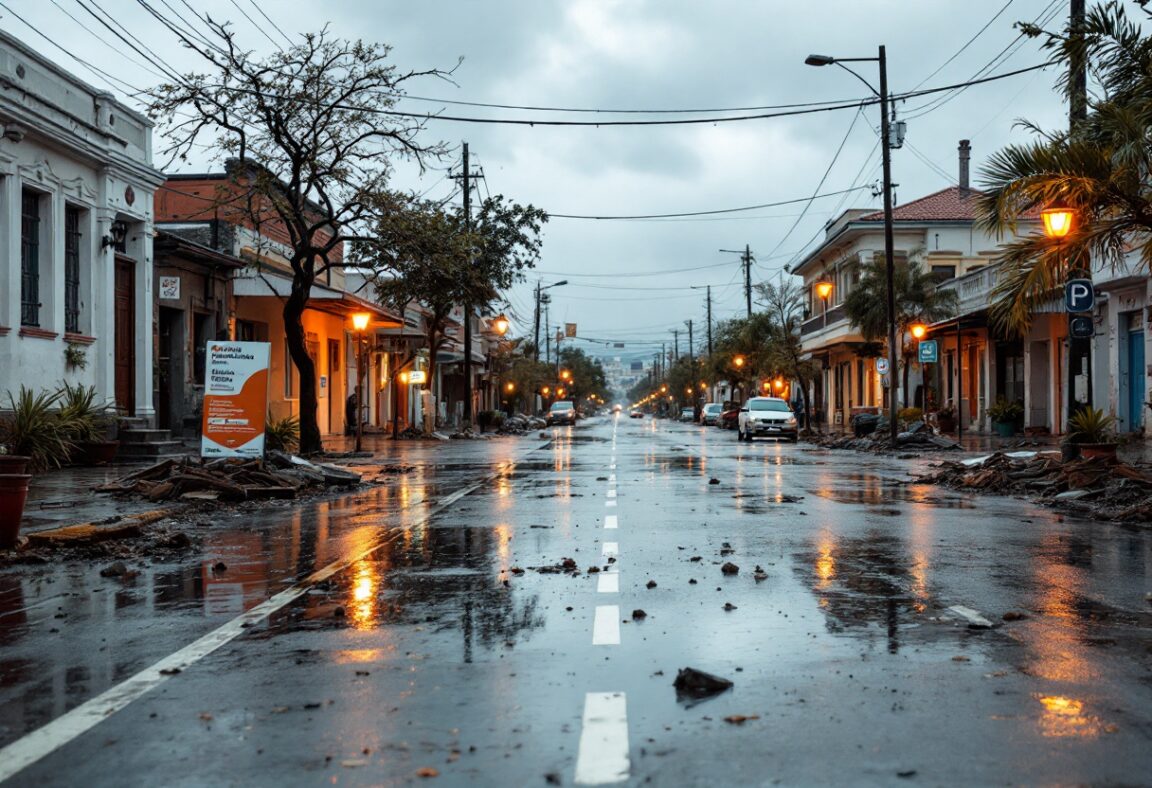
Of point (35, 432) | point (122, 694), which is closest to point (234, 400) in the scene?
point (35, 432)

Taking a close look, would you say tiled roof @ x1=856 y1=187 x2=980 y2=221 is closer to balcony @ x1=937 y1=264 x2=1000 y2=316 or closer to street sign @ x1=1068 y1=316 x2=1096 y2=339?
balcony @ x1=937 y1=264 x2=1000 y2=316

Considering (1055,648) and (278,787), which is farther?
(1055,648)

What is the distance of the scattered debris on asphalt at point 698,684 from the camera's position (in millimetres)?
5172

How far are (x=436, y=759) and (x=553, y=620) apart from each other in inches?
106

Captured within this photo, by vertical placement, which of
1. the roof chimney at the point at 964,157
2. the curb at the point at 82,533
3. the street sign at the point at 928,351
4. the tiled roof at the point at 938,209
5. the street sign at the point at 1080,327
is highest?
the roof chimney at the point at 964,157

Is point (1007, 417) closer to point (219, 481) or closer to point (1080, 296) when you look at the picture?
point (1080, 296)

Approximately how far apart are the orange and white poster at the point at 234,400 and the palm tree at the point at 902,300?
27.4 metres

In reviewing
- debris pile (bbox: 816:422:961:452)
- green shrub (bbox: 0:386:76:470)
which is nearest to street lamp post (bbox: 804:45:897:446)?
debris pile (bbox: 816:422:961:452)

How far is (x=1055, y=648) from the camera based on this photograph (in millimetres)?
6125

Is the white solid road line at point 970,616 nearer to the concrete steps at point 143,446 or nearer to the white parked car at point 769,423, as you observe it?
→ the concrete steps at point 143,446

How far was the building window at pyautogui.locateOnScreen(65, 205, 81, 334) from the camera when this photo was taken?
23.1 metres

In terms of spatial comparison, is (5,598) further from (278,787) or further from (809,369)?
(809,369)

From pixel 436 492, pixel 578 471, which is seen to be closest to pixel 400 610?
pixel 436 492

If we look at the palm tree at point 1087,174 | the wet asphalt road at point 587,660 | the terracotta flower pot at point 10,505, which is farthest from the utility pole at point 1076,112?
the terracotta flower pot at point 10,505
